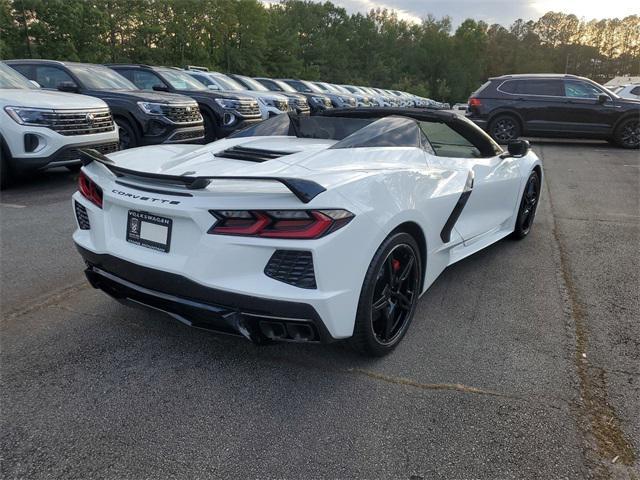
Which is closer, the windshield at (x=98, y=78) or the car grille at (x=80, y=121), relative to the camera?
the car grille at (x=80, y=121)

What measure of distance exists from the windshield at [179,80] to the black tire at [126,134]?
99.9 inches

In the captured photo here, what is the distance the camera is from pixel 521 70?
344 feet

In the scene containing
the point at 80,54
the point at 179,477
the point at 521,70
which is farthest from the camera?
the point at 521,70

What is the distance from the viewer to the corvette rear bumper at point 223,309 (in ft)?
6.93

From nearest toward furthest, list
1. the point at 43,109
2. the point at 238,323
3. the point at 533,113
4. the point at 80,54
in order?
the point at 238,323
the point at 43,109
the point at 533,113
the point at 80,54

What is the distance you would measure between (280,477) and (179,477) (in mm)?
379

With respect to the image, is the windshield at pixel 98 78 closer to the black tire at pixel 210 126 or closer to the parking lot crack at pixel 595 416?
the black tire at pixel 210 126

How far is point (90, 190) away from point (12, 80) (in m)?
5.42

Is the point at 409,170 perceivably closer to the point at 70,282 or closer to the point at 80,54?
the point at 70,282

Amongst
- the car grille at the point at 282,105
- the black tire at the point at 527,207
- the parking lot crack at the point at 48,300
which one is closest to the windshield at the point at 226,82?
the car grille at the point at 282,105

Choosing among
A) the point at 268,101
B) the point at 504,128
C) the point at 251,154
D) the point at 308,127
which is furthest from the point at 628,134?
the point at 251,154

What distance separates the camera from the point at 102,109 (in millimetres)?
6820

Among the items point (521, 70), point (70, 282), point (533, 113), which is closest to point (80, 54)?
point (533, 113)

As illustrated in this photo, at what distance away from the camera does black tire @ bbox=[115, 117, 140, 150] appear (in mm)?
7918
